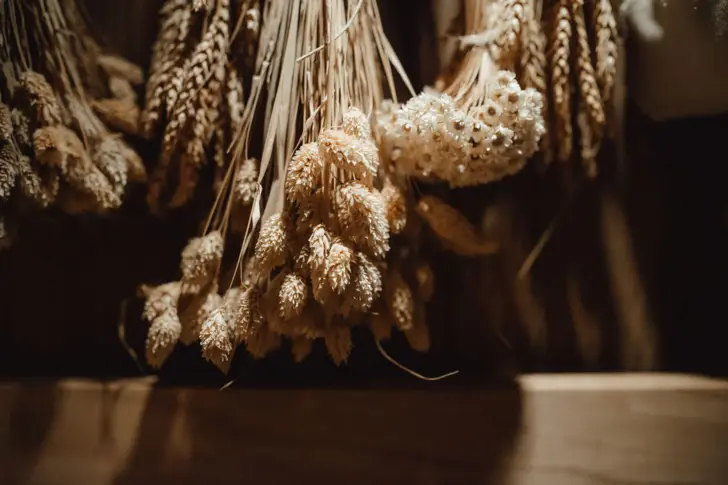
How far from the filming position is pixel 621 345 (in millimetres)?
833

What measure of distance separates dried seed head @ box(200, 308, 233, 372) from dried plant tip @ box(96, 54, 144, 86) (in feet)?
1.40

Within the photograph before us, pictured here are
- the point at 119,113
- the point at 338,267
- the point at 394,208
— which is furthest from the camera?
the point at 119,113

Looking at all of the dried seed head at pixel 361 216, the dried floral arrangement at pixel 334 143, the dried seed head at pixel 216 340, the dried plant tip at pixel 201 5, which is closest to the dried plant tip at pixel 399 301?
the dried floral arrangement at pixel 334 143

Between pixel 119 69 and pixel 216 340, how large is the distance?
47cm

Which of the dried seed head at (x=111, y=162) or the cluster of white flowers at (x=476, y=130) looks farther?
the dried seed head at (x=111, y=162)

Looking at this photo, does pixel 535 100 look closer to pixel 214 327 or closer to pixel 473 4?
pixel 473 4

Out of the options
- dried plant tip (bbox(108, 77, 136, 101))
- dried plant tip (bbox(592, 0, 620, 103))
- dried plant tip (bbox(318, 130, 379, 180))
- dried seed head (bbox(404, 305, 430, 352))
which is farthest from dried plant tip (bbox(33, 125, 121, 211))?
dried plant tip (bbox(592, 0, 620, 103))

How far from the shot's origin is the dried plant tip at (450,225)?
0.73 meters

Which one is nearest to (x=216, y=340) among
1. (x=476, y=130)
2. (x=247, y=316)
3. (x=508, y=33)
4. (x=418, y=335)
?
(x=247, y=316)

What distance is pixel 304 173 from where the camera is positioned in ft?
1.98

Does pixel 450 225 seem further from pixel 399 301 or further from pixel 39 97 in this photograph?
pixel 39 97

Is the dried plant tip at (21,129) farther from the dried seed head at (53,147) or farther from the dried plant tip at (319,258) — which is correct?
the dried plant tip at (319,258)

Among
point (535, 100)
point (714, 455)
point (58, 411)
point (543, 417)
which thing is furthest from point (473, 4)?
point (58, 411)

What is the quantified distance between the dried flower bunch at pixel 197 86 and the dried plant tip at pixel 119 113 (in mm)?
19
